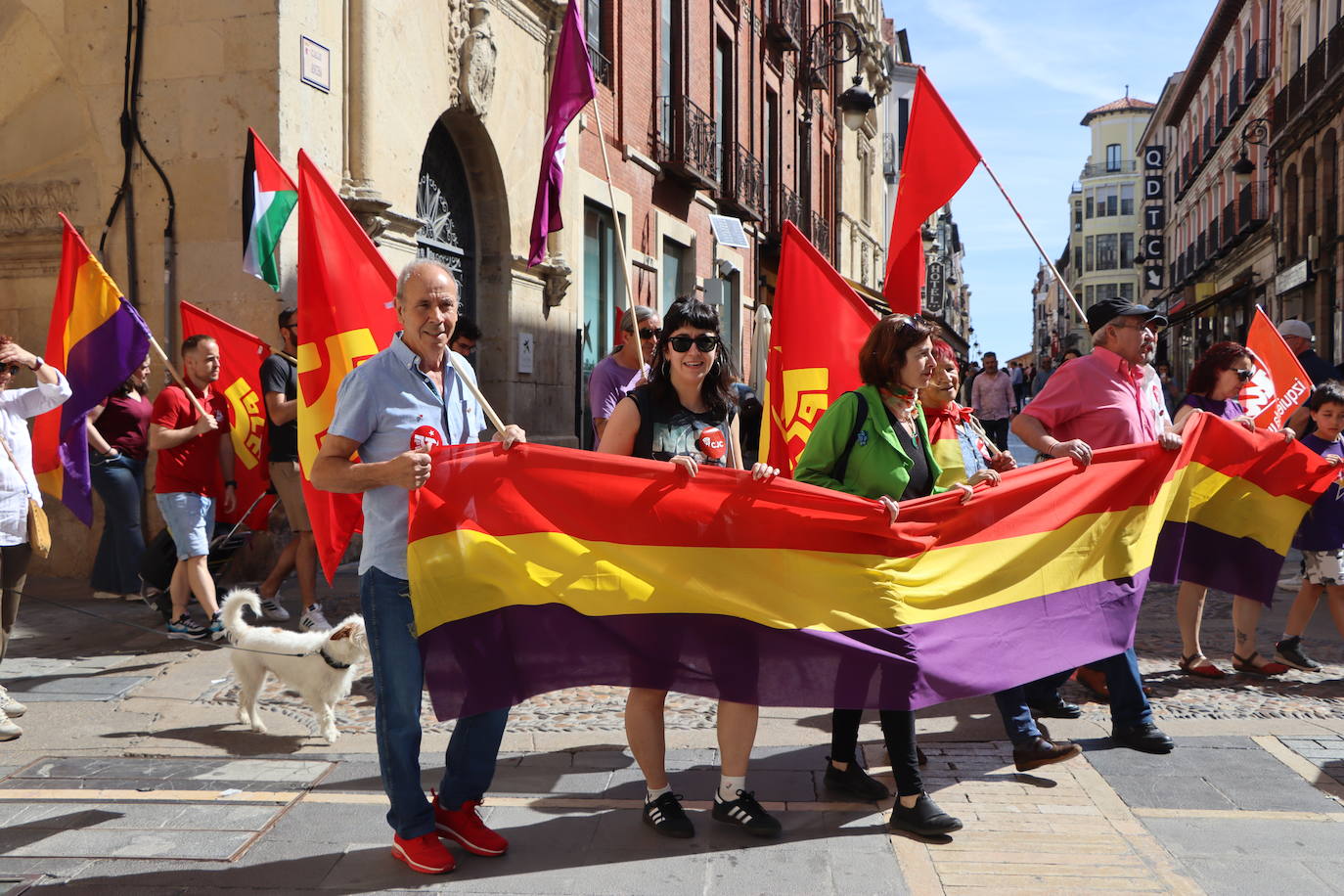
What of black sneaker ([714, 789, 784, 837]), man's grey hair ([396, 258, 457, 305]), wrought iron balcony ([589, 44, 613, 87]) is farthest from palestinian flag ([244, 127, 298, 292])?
wrought iron balcony ([589, 44, 613, 87])

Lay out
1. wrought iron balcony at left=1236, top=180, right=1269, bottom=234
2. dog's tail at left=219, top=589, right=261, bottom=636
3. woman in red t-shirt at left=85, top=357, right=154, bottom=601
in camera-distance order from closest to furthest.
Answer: dog's tail at left=219, top=589, right=261, bottom=636 < woman in red t-shirt at left=85, top=357, right=154, bottom=601 < wrought iron balcony at left=1236, top=180, right=1269, bottom=234

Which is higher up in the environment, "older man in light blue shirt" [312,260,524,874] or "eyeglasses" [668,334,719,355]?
"eyeglasses" [668,334,719,355]

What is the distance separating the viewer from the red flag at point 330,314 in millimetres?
5297

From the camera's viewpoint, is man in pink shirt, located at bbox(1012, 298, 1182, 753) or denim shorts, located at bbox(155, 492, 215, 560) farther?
denim shorts, located at bbox(155, 492, 215, 560)

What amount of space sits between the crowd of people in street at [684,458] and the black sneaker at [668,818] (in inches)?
0.4

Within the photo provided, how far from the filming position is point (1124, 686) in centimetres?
501

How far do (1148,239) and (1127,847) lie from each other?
63.2m

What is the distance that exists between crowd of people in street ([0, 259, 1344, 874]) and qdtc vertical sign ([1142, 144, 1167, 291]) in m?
59.3

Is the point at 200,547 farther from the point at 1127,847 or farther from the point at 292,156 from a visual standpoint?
the point at 1127,847

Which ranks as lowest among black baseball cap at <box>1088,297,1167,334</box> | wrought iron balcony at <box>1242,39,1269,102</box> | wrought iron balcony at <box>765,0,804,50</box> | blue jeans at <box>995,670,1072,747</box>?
blue jeans at <box>995,670,1072,747</box>

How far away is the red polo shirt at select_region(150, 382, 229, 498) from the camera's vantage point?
281 inches

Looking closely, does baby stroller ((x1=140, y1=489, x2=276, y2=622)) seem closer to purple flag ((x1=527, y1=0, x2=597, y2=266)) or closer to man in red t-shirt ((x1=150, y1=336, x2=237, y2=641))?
man in red t-shirt ((x1=150, y1=336, x2=237, y2=641))

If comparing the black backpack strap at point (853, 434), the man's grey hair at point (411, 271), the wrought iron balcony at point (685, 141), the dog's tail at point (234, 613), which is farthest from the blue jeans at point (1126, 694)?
the wrought iron balcony at point (685, 141)

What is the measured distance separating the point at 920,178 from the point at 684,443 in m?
3.24
